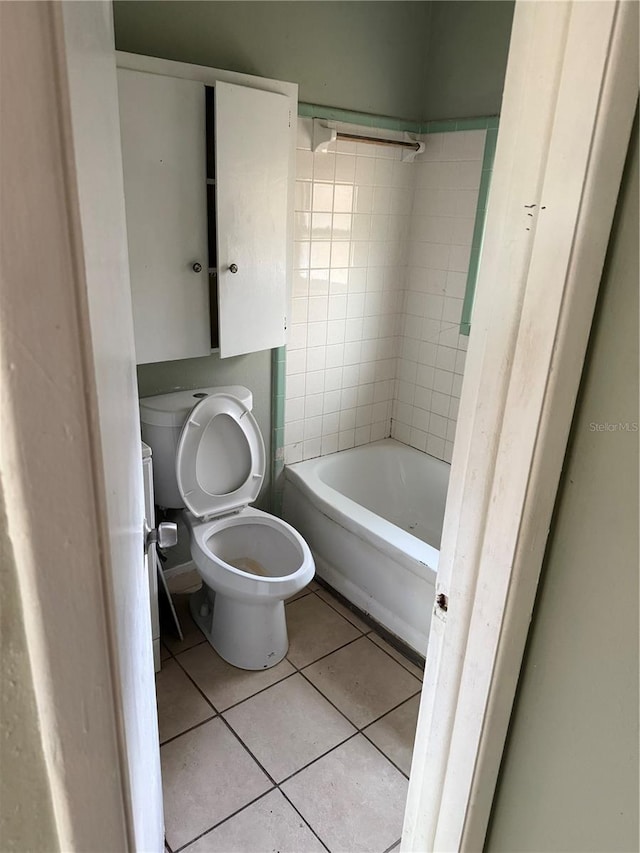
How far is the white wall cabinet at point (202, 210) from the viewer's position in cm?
181

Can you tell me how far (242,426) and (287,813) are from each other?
4.03ft

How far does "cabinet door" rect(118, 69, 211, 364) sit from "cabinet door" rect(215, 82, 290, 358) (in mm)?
68

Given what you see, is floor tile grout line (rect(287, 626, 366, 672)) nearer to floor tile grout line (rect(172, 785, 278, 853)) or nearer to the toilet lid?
floor tile grout line (rect(172, 785, 278, 853))

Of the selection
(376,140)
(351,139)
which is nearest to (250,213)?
(351,139)

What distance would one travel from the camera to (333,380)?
2.74 metres

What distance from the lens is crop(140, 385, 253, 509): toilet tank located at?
2082mm

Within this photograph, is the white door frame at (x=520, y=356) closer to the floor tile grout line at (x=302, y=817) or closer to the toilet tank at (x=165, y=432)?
the floor tile grout line at (x=302, y=817)

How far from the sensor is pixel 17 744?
1.72ft

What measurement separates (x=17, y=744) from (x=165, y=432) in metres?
1.60

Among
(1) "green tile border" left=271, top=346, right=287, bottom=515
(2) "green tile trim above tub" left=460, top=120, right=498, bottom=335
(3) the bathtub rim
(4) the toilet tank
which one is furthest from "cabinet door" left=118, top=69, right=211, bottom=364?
(2) "green tile trim above tub" left=460, top=120, right=498, bottom=335

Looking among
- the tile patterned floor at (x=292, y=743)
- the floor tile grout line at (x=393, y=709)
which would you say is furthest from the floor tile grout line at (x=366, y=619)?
the floor tile grout line at (x=393, y=709)

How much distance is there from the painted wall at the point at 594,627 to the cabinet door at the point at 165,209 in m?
1.48

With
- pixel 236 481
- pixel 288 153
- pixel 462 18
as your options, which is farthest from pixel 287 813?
pixel 462 18

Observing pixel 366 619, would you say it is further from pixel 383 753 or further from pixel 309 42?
pixel 309 42
